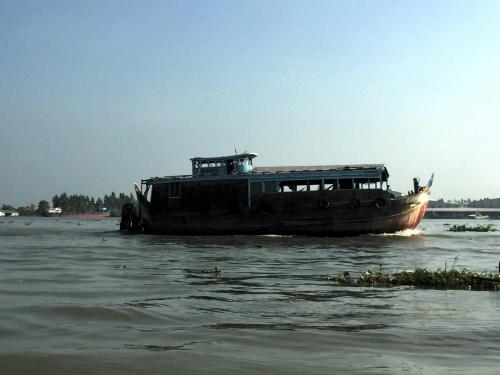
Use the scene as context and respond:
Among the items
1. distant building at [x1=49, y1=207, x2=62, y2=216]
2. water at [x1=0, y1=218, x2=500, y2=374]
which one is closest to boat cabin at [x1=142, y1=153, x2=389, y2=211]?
water at [x1=0, y1=218, x2=500, y2=374]

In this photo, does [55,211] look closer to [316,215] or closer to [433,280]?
[316,215]

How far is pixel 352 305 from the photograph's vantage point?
9.82 metres

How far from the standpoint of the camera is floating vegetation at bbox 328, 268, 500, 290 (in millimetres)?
11992

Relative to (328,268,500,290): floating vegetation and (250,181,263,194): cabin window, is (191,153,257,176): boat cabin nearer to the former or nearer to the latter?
(250,181,263,194): cabin window

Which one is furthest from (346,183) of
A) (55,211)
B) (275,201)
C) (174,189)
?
(55,211)

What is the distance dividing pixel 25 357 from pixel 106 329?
1697 mm

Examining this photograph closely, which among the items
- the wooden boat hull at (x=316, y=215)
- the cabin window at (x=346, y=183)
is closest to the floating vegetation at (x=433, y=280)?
the wooden boat hull at (x=316, y=215)

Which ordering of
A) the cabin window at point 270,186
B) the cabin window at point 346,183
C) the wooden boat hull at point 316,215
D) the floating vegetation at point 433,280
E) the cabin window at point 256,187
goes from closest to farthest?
the floating vegetation at point 433,280 → the wooden boat hull at point 316,215 → the cabin window at point 270,186 → the cabin window at point 256,187 → the cabin window at point 346,183

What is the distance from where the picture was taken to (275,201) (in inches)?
1374

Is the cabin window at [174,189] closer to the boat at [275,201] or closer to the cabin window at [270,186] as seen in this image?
the boat at [275,201]

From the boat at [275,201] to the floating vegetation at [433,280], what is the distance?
820 inches

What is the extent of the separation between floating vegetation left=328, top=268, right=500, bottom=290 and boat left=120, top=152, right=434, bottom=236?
68.4ft

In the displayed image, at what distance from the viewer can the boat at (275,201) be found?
111 feet

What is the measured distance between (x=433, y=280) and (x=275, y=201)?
22.7 m
